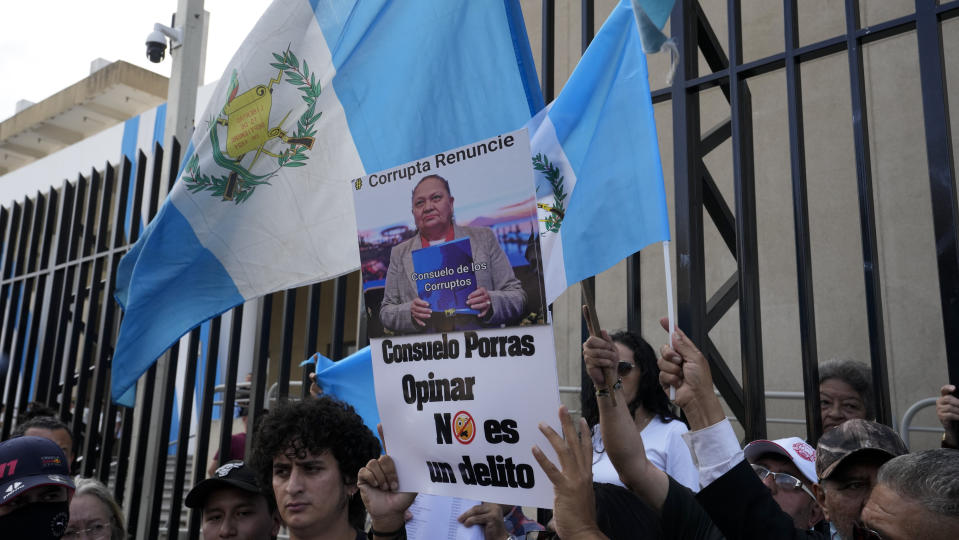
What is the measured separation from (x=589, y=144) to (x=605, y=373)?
929mm

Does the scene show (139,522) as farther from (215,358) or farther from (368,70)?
(368,70)

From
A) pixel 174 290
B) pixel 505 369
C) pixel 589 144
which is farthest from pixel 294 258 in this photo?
pixel 505 369

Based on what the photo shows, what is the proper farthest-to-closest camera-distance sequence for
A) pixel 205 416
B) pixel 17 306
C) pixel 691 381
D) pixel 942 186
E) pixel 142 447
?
1. pixel 17 306
2. pixel 142 447
3. pixel 205 416
4. pixel 942 186
5. pixel 691 381

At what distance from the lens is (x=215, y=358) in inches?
194

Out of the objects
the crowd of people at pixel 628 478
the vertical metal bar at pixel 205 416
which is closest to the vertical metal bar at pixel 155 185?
the vertical metal bar at pixel 205 416

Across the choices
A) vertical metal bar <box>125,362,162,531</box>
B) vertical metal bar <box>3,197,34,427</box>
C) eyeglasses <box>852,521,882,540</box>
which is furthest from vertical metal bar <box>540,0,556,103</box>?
vertical metal bar <box>3,197,34,427</box>

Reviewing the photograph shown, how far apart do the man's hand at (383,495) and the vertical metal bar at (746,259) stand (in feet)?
4.19

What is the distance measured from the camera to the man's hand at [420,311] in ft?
7.61

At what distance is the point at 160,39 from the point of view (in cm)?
575

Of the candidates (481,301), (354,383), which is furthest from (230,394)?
(481,301)

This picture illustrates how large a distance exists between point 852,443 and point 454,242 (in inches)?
49.2

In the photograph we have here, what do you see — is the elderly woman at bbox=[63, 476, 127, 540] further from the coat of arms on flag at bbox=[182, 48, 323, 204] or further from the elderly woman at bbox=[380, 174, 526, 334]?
the elderly woman at bbox=[380, 174, 526, 334]

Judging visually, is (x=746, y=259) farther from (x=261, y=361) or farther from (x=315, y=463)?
(x=261, y=361)

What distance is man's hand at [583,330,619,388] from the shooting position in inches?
86.6
